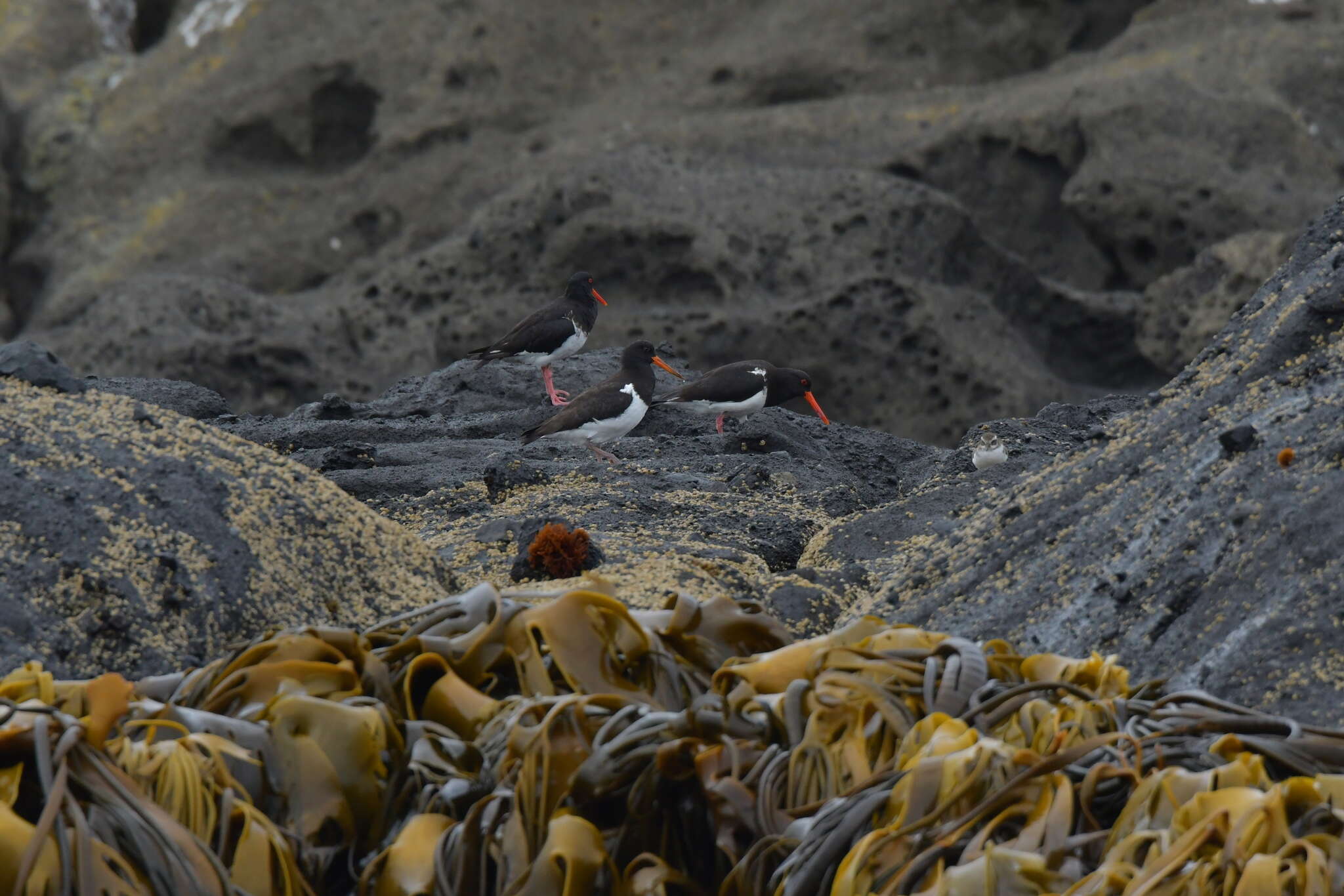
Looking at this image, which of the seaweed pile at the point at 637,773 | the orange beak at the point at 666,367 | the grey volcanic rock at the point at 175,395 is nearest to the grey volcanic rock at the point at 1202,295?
the orange beak at the point at 666,367

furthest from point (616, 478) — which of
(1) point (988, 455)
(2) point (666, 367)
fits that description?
(2) point (666, 367)

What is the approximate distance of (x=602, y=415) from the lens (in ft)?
29.1

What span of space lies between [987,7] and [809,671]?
2070cm

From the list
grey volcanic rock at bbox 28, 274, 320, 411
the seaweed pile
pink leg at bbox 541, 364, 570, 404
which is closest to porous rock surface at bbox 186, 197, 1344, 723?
the seaweed pile

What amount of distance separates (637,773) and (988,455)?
4.08 meters

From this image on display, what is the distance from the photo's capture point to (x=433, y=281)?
15.3m

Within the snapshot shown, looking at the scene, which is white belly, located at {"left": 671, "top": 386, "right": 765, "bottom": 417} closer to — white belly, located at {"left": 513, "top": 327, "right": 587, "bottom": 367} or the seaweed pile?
white belly, located at {"left": 513, "top": 327, "right": 587, "bottom": 367}

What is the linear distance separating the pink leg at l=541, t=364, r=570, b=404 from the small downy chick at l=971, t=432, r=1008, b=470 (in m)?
3.57

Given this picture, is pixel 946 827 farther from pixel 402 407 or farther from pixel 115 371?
pixel 115 371

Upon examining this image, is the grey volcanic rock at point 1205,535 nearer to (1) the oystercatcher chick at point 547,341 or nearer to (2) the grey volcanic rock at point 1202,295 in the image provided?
(1) the oystercatcher chick at point 547,341

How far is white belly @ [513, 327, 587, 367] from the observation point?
35.1 feet

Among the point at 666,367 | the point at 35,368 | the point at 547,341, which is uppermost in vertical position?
the point at 35,368

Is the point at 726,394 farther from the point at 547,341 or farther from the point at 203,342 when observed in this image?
the point at 203,342

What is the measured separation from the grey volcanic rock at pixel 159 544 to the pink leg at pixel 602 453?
10.00 ft
